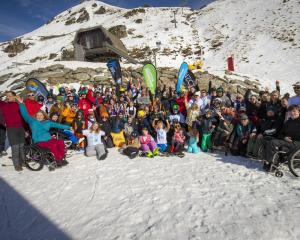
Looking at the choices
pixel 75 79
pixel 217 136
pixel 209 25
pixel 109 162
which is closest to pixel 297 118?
pixel 217 136

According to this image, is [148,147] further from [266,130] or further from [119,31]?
[119,31]

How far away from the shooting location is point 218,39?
36438 millimetres

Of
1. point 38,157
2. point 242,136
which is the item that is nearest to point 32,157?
point 38,157

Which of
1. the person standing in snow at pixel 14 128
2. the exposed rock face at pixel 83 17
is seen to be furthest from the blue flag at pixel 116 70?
the exposed rock face at pixel 83 17

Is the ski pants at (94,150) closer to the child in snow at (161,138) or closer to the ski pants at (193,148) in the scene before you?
the child in snow at (161,138)

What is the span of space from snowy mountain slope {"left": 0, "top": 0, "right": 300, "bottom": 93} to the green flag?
11.2 meters

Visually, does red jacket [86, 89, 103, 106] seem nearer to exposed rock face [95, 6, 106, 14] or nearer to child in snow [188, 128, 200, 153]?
child in snow [188, 128, 200, 153]

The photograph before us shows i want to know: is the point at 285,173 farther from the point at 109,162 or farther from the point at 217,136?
the point at 109,162

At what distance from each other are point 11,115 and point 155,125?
15.6ft

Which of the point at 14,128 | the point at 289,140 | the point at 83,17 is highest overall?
the point at 83,17

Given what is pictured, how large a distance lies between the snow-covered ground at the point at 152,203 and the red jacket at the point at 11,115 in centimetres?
137

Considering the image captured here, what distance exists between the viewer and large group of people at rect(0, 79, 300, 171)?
Answer: 595cm

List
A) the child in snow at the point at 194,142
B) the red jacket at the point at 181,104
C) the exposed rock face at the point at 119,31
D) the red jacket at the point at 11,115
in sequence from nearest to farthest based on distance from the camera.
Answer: the red jacket at the point at 11,115, the child in snow at the point at 194,142, the red jacket at the point at 181,104, the exposed rock face at the point at 119,31

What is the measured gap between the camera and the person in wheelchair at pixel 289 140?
5016 millimetres
